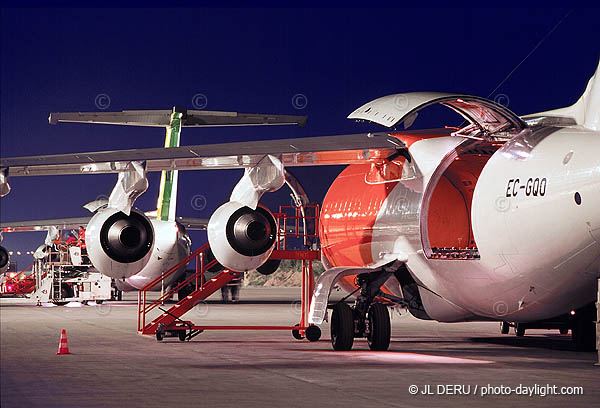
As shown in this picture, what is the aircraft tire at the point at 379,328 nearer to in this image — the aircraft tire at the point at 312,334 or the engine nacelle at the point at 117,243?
the aircraft tire at the point at 312,334

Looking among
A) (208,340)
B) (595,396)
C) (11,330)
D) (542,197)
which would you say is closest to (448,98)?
(542,197)

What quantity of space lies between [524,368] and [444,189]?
400 centimetres

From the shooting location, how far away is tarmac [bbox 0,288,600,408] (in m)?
10.2

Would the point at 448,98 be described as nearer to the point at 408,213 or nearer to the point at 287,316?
the point at 408,213

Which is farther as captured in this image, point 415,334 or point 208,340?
point 415,334

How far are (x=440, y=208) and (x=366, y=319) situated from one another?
7.46 feet

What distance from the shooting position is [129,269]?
16.1 metres

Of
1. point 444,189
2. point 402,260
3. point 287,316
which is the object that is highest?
point 444,189

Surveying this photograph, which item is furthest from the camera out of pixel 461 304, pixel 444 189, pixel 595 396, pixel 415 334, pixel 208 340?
pixel 415 334

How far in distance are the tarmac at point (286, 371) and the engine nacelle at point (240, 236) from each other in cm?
155

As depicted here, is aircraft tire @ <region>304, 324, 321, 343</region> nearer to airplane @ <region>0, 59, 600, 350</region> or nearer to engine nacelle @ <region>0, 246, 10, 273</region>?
airplane @ <region>0, 59, 600, 350</region>

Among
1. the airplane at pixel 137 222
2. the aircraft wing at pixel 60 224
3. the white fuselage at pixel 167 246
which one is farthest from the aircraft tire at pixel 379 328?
the aircraft wing at pixel 60 224

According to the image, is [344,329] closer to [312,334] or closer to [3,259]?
[312,334]

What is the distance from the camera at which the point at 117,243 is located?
16.0 meters
